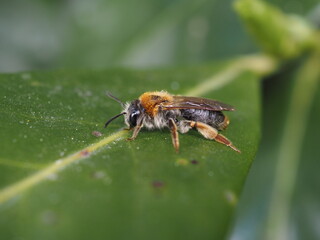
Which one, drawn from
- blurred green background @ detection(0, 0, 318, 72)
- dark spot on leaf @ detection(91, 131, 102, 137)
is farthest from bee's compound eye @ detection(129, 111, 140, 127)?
blurred green background @ detection(0, 0, 318, 72)

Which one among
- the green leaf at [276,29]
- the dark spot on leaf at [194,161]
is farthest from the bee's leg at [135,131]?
the green leaf at [276,29]

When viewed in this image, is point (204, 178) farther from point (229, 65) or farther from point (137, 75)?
point (229, 65)

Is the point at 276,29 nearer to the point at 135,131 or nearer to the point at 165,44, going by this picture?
the point at 165,44

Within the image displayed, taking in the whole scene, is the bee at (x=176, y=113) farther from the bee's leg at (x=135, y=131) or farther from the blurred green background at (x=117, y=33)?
the blurred green background at (x=117, y=33)

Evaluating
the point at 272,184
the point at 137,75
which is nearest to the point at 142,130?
the point at 137,75

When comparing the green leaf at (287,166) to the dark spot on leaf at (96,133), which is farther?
the green leaf at (287,166)

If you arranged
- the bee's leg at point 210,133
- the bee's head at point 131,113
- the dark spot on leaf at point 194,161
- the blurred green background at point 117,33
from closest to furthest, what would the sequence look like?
the dark spot on leaf at point 194,161, the bee's leg at point 210,133, the bee's head at point 131,113, the blurred green background at point 117,33

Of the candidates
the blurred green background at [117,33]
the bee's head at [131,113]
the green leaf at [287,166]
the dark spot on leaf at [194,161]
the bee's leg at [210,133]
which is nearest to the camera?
the dark spot on leaf at [194,161]

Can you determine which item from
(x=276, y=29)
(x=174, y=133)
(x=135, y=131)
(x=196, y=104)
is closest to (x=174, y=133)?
(x=174, y=133)
